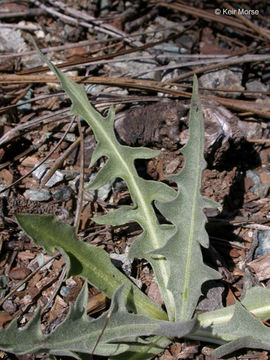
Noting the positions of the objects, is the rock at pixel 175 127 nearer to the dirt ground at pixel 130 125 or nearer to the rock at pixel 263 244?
the dirt ground at pixel 130 125

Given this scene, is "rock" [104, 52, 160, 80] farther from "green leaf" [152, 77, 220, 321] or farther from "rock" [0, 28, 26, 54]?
"green leaf" [152, 77, 220, 321]

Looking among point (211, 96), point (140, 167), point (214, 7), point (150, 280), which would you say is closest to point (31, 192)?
point (140, 167)

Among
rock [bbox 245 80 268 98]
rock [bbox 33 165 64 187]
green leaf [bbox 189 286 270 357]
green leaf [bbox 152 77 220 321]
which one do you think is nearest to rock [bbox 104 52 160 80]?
rock [bbox 245 80 268 98]

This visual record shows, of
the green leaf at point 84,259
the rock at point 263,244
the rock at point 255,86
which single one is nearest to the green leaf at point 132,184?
the green leaf at point 84,259

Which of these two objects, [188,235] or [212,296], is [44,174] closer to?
[188,235]

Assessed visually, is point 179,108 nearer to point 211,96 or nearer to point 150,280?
point 211,96

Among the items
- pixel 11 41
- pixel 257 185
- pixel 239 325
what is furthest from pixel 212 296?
pixel 11 41

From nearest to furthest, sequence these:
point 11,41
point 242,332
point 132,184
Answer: point 242,332, point 132,184, point 11,41

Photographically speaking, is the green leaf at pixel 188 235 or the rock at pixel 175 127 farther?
the rock at pixel 175 127
